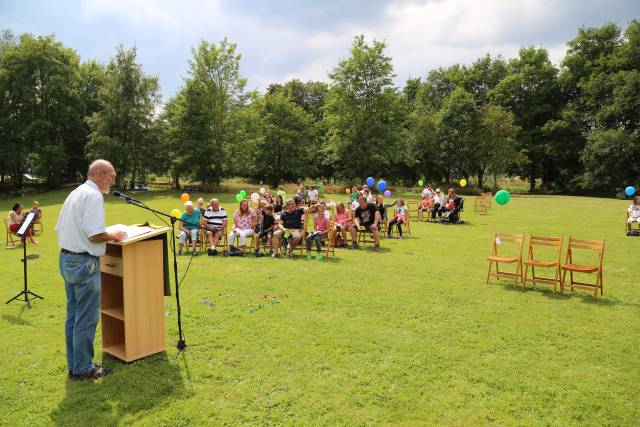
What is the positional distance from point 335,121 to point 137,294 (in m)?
42.7

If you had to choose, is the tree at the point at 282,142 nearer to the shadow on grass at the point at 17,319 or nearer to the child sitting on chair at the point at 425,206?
the child sitting on chair at the point at 425,206

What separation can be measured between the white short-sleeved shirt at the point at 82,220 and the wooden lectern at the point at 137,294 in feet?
1.32

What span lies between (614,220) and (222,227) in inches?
709

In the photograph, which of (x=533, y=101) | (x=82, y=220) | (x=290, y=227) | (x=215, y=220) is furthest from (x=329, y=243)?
(x=533, y=101)

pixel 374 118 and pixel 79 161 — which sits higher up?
pixel 374 118

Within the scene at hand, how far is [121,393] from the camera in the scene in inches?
171

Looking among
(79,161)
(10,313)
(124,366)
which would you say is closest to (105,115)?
(79,161)

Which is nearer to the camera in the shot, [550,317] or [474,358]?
[474,358]

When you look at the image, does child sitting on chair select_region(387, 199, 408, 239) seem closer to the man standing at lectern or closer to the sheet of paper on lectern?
the sheet of paper on lectern

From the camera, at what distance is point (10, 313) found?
6801mm

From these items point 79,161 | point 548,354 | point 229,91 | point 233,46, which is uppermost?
point 233,46

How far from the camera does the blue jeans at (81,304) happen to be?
170 inches

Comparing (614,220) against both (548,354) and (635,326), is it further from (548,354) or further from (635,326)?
(548,354)

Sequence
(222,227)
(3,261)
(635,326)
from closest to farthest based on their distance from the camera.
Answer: (635,326)
(3,261)
(222,227)
